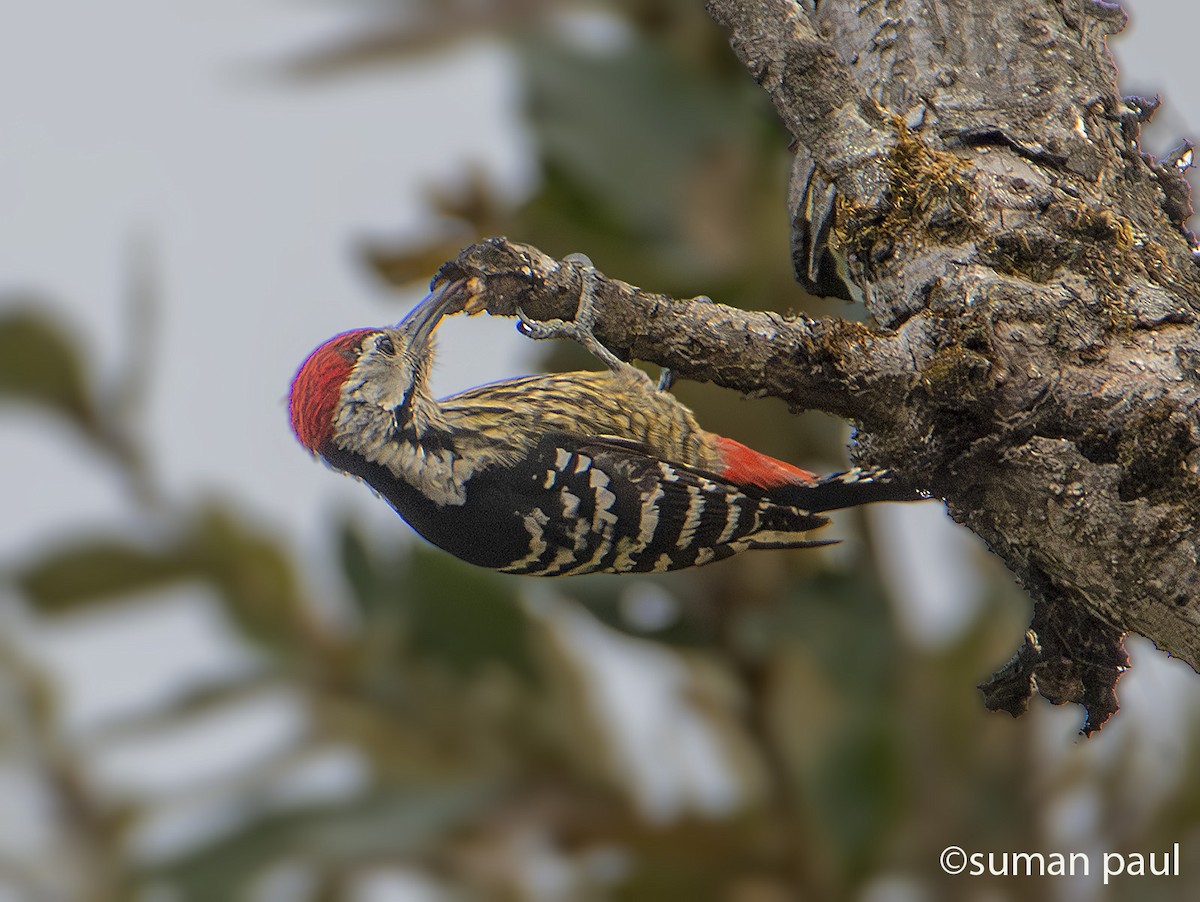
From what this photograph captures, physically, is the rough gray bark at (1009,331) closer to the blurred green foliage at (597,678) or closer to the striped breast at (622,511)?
the striped breast at (622,511)

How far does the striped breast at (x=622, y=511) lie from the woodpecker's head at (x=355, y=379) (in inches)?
12.1

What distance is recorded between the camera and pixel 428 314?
6.34 feet

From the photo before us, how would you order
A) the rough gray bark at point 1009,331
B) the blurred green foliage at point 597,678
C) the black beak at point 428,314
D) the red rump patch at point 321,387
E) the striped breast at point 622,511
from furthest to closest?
the blurred green foliage at point 597,678, the striped breast at point 622,511, the red rump patch at point 321,387, the black beak at point 428,314, the rough gray bark at point 1009,331

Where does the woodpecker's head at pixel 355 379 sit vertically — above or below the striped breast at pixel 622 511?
above

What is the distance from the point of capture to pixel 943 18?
2.02 m

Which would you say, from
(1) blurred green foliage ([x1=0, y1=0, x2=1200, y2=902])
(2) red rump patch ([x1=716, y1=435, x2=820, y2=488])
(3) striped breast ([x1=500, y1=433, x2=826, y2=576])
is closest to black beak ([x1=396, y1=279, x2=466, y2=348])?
(3) striped breast ([x1=500, y1=433, x2=826, y2=576])

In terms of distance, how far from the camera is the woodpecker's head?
2.24m

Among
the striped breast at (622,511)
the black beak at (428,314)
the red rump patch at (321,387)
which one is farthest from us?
the striped breast at (622,511)

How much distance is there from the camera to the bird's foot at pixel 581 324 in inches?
62.7

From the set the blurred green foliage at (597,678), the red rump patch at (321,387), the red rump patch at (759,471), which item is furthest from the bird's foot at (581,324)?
the blurred green foliage at (597,678)

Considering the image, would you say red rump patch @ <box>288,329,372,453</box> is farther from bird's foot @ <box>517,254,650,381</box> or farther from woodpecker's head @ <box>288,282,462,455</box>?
bird's foot @ <box>517,254,650,381</box>

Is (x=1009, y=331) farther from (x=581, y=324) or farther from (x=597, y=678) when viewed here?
(x=597, y=678)

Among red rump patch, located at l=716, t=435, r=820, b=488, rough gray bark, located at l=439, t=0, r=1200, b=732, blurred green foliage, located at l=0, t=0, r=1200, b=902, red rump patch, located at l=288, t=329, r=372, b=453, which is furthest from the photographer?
blurred green foliage, located at l=0, t=0, r=1200, b=902

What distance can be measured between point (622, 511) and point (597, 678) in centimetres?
231
